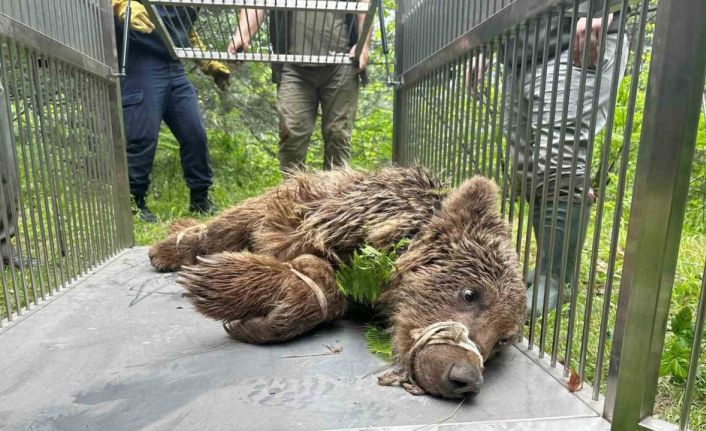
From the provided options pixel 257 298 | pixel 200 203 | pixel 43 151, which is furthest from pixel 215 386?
pixel 200 203

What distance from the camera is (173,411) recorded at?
148 cm

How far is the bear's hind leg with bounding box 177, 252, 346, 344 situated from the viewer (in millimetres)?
1962

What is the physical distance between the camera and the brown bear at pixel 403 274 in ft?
5.57

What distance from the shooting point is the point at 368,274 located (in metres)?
2.09

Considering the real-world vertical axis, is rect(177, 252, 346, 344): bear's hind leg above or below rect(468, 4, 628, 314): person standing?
below

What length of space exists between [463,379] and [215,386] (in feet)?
2.58

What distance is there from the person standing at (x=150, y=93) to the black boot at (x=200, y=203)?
19.1 inches

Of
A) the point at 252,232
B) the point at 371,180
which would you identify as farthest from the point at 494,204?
the point at 252,232

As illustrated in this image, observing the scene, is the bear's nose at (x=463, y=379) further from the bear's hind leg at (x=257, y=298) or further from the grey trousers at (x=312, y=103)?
the grey trousers at (x=312, y=103)

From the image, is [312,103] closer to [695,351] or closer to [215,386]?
[215,386]

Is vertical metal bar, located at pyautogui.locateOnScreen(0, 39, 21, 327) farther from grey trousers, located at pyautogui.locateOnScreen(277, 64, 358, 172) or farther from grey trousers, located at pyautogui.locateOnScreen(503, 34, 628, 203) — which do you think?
grey trousers, located at pyautogui.locateOnScreen(277, 64, 358, 172)

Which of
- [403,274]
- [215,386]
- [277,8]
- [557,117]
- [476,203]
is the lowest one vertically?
[215,386]

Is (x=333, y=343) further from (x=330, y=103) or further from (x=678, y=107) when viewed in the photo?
(x=330, y=103)

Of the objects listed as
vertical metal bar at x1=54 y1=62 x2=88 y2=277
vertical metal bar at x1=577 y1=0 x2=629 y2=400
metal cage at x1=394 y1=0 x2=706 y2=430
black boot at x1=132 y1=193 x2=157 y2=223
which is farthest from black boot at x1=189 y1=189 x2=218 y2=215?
vertical metal bar at x1=577 y1=0 x2=629 y2=400
